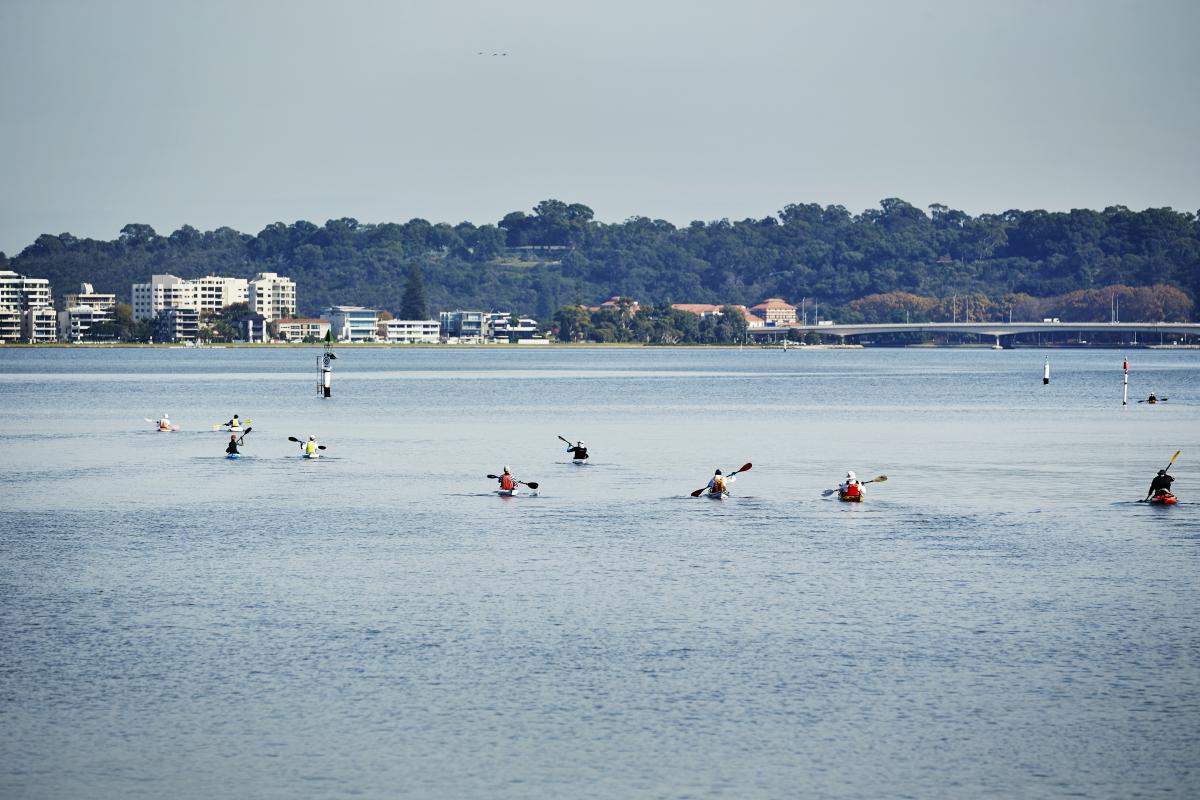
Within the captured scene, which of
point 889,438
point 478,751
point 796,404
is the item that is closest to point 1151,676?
point 478,751

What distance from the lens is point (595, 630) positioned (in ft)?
111

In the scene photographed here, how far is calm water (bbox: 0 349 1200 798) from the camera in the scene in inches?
978

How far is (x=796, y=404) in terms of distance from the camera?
128 m

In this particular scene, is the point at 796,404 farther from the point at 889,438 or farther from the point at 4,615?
the point at 4,615

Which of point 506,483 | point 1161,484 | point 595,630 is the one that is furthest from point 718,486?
point 595,630

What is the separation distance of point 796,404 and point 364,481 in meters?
68.4

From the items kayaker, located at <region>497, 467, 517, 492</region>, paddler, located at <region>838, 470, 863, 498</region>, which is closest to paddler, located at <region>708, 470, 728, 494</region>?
paddler, located at <region>838, 470, 863, 498</region>

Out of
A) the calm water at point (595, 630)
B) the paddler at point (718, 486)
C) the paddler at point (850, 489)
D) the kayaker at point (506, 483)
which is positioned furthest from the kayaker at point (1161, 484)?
the kayaker at point (506, 483)

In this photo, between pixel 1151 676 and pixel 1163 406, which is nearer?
pixel 1151 676

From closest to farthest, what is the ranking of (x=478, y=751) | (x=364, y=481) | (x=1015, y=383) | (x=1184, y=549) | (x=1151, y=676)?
(x=478, y=751) < (x=1151, y=676) < (x=1184, y=549) < (x=364, y=481) < (x=1015, y=383)

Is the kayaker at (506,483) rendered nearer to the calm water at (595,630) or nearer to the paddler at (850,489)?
the calm water at (595,630)

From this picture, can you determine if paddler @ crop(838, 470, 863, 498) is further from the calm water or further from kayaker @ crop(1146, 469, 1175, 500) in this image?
kayaker @ crop(1146, 469, 1175, 500)

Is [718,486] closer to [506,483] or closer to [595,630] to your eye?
[506,483]

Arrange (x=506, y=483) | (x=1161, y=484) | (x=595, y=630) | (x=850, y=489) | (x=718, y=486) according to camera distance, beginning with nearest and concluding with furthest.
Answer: (x=595, y=630)
(x=1161, y=484)
(x=850, y=489)
(x=718, y=486)
(x=506, y=483)
